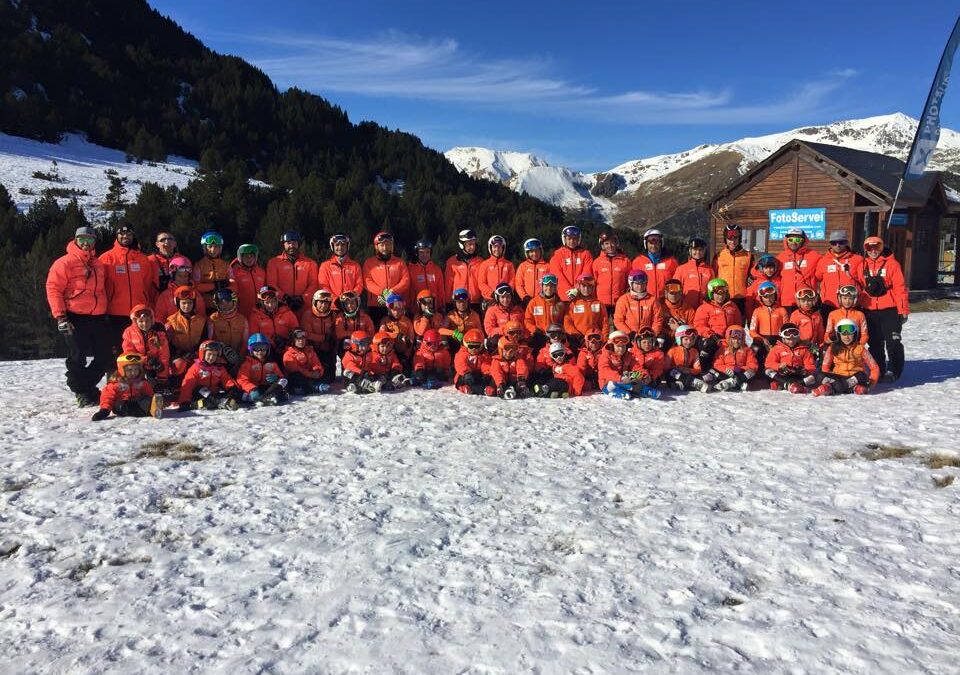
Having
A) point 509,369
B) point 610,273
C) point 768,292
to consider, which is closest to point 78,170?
point 610,273

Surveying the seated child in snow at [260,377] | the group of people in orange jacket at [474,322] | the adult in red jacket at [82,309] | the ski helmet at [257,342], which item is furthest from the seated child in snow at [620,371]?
the adult in red jacket at [82,309]

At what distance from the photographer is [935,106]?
11.4 m

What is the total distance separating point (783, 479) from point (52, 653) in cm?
492

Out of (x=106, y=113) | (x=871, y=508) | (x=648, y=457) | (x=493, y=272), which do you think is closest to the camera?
(x=871, y=508)

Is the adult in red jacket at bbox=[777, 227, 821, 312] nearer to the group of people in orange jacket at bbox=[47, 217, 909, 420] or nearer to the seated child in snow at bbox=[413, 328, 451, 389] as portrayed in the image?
the group of people in orange jacket at bbox=[47, 217, 909, 420]

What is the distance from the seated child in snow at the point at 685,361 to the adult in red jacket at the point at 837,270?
1986 millimetres

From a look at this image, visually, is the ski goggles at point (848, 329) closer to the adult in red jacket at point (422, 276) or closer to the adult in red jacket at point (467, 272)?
the adult in red jacket at point (467, 272)

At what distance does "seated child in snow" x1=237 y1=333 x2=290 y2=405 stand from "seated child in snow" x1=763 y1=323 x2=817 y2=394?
629 centimetres

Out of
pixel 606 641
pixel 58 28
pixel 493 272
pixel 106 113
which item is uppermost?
pixel 58 28

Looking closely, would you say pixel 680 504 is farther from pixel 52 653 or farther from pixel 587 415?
pixel 52 653

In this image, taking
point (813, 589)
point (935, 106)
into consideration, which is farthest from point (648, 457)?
point (935, 106)

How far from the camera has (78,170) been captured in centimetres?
3388

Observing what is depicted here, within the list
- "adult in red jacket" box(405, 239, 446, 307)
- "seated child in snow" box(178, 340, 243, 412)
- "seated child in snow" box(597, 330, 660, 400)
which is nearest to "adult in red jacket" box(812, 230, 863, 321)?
"seated child in snow" box(597, 330, 660, 400)

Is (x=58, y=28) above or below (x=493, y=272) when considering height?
above
